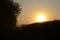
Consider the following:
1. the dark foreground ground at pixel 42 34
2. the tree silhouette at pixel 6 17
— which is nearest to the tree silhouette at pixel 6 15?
the tree silhouette at pixel 6 17

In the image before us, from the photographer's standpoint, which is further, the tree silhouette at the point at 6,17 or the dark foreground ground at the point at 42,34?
the dark foreground ground at the point at 42,34

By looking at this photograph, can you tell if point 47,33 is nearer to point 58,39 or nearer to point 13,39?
point 58,39

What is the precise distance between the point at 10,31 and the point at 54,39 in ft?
17.0

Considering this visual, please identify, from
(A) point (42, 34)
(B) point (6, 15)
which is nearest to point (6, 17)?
(B) point (6, 15)

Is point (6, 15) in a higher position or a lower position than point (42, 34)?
higher

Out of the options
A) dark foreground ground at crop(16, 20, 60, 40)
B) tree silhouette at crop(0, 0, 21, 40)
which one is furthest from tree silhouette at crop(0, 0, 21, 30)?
dark foreground ground at crop(16, 20, 60, 40)

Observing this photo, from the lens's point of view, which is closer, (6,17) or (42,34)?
(6,17)

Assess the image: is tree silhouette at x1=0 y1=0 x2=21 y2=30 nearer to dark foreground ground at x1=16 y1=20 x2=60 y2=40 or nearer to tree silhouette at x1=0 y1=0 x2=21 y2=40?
tree silhouette at x1=0 y1=0 x2=21 y2=40

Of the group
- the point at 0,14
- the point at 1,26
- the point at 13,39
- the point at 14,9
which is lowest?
the point at 13,39

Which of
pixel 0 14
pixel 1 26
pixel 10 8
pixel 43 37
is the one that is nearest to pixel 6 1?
pixel 10 8

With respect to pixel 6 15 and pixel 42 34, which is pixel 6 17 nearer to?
pixel 6 15

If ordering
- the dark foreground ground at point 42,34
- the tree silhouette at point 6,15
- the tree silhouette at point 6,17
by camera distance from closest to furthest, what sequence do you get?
the tree silhouette at point 6,17 → the tree silhouette at point 6,15 → the dark foreground ground at point 42,34

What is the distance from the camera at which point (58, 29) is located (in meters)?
23.5

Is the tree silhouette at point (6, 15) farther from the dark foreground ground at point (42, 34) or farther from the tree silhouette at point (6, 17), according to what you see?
the dark foreground ground at point (42, 34)
